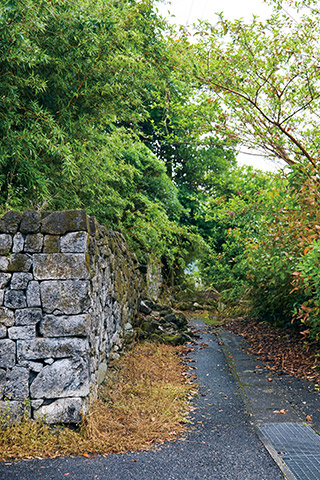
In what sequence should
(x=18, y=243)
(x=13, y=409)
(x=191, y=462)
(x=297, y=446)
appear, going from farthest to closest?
(x=18, y=243) < (x=13, y=409) < (x=297, y=446) < (x=191, y=462)

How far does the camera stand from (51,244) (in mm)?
4062

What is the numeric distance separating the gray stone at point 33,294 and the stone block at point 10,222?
22.3 inches

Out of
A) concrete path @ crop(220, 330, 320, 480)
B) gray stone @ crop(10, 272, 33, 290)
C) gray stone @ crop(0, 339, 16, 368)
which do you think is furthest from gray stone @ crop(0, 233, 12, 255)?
concrete path @ crop(220, 330, 320, 480)

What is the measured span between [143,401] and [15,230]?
92.7 inches

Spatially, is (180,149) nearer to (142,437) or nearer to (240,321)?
(240,321)

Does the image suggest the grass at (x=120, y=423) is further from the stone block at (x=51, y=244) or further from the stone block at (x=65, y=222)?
the stone block at (x=65, y=222)

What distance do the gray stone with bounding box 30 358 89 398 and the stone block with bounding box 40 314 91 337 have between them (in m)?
0.25

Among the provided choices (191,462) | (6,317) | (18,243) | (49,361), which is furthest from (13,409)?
(191,462)

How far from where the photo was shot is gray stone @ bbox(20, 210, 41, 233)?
407 cm

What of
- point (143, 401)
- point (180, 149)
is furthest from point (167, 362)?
point (180, 149)

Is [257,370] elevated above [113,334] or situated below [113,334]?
below

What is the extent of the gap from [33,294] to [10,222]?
75cm

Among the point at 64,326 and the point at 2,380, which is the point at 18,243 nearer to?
the point at 64,326

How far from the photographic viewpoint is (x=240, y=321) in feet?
36.0
